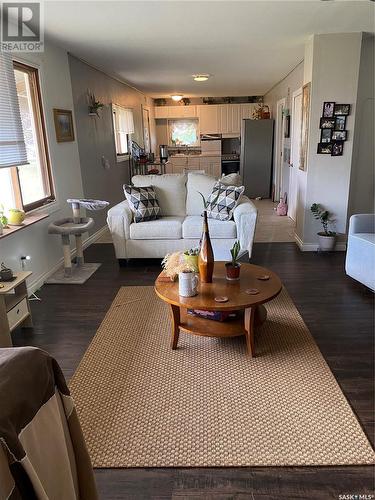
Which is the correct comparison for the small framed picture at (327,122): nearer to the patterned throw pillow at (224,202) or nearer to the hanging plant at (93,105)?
the patterned throw pillow at (224,202)

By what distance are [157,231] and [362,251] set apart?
2032mm

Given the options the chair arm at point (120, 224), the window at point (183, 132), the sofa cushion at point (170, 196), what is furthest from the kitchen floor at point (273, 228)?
the window at point (183, 132)

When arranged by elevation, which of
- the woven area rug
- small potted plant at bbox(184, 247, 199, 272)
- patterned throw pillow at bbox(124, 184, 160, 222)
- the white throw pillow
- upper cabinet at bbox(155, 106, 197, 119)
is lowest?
the woven area rug

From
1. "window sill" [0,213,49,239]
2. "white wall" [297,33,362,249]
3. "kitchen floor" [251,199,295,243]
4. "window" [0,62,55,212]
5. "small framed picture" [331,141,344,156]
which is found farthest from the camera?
"kitchen floor" [251,199,295,243]

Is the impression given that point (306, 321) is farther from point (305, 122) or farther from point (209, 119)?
point (209, 119)

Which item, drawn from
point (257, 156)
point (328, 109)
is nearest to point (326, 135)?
point (328, 109)

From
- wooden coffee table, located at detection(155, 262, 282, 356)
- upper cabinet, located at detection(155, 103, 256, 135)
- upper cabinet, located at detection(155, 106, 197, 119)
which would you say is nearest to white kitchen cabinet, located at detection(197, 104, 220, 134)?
upper cabinet, located at detection(155, 103, 256, 135)

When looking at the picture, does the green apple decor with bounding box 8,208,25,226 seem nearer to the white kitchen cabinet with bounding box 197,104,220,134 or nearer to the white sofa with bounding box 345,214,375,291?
the white sofa with bounding box 345,214,375,291

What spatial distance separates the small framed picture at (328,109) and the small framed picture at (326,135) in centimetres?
15

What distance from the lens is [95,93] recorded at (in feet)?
17.1

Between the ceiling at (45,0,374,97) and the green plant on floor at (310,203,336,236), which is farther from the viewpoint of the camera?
the green plant on floor at (310,203,336,236)

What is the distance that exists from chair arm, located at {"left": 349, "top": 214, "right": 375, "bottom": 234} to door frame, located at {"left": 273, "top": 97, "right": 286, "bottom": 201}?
13.3 ft

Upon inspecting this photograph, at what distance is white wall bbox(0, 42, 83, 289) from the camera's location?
329 centimetres

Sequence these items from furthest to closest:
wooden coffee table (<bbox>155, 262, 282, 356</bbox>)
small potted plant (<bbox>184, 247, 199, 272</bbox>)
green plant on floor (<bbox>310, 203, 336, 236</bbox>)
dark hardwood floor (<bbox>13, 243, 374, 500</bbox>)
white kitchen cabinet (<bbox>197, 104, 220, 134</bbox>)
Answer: white kitchen cabinet (<bbox>197, 104, 220, 134</bbox>), green plant on floor (<bbox>310, 203, 336, 236</bbox>), small potted plant (<bbox>184, 247, 199, 272</bbox>), wooden coffee table (<bbox>155, 262, 282, 356</bbox>), dark hardwood floor (<bbox>13, 243, 374, 500</bbox>)
